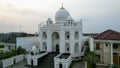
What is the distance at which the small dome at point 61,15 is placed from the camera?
44934mm

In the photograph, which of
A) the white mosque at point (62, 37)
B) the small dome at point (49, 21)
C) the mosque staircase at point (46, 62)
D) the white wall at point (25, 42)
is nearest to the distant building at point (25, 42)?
the white wall at point (25, 42)

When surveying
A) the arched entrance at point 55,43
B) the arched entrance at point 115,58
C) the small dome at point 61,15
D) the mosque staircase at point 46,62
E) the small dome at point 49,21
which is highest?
the small dome at point 61,15

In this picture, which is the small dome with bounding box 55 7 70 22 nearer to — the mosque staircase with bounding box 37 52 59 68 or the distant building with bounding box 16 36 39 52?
the distant building with bounding box 16 36 39 52

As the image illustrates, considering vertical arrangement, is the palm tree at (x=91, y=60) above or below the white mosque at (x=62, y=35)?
below

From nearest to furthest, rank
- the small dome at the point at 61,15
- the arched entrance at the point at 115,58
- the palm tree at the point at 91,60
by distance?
the palm tree at the point at 91,60
the arched entrance at the point at 115,58
the small dome at the point at 61,15

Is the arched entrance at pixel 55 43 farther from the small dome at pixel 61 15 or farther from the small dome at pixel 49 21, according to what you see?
the small dome at pixel 61 15

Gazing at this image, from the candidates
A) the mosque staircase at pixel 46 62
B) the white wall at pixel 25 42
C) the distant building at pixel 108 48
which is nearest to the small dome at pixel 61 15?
the white wall at pixel 25 42

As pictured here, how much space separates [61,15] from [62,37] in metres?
6.25

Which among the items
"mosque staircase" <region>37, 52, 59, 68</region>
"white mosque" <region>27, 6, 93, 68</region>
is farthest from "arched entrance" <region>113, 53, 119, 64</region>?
"mosque staircase" <region>37, 52, 59, 68</region>

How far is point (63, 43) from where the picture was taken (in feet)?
136

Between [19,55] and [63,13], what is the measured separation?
13676 millimetres

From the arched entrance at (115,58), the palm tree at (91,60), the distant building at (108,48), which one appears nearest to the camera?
the palm tree at (91,60)

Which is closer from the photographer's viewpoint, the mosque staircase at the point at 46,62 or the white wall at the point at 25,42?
the mosque staircase at the point at 46,62

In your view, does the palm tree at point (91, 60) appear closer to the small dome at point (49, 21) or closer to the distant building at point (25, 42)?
the small dome at point (49, 21)
